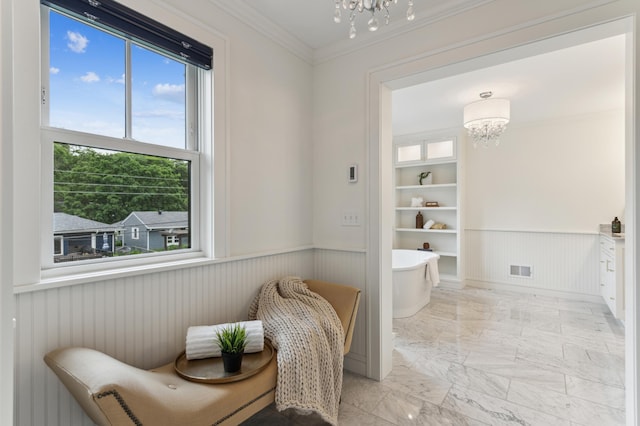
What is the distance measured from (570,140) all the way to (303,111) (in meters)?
4.09

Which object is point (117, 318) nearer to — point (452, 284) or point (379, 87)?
point (379, 87)

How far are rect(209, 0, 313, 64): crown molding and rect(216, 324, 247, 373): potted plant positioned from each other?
6.48ft

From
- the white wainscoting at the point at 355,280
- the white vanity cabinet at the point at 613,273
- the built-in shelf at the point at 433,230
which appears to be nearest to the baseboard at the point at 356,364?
the white wainscoting at the point at 355,280

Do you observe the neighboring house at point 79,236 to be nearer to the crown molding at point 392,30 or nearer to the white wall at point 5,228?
the white wall at point 5,228

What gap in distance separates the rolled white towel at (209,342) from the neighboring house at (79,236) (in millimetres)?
636

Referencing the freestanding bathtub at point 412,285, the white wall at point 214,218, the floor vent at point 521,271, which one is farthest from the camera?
the floor vent at point 521,271

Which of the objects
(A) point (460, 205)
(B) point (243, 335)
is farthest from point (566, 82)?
(B) point (243, 335)

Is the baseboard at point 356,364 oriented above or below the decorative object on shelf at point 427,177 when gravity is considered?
below

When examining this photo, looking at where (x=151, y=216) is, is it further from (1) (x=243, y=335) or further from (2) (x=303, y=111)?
(2) (x=303, y=111)

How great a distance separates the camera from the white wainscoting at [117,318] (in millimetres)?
1253

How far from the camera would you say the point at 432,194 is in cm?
550

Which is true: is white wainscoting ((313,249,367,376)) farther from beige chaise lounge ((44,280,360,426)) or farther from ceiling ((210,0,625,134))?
ceiling ((210,0,625,134))

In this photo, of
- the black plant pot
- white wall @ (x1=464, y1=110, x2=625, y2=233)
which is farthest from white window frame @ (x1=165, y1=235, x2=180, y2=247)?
white wall @ (x1=464, y1=110, x2=625, y2=233)

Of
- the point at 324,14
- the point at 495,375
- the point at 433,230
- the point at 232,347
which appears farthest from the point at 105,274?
the point at 433,230
